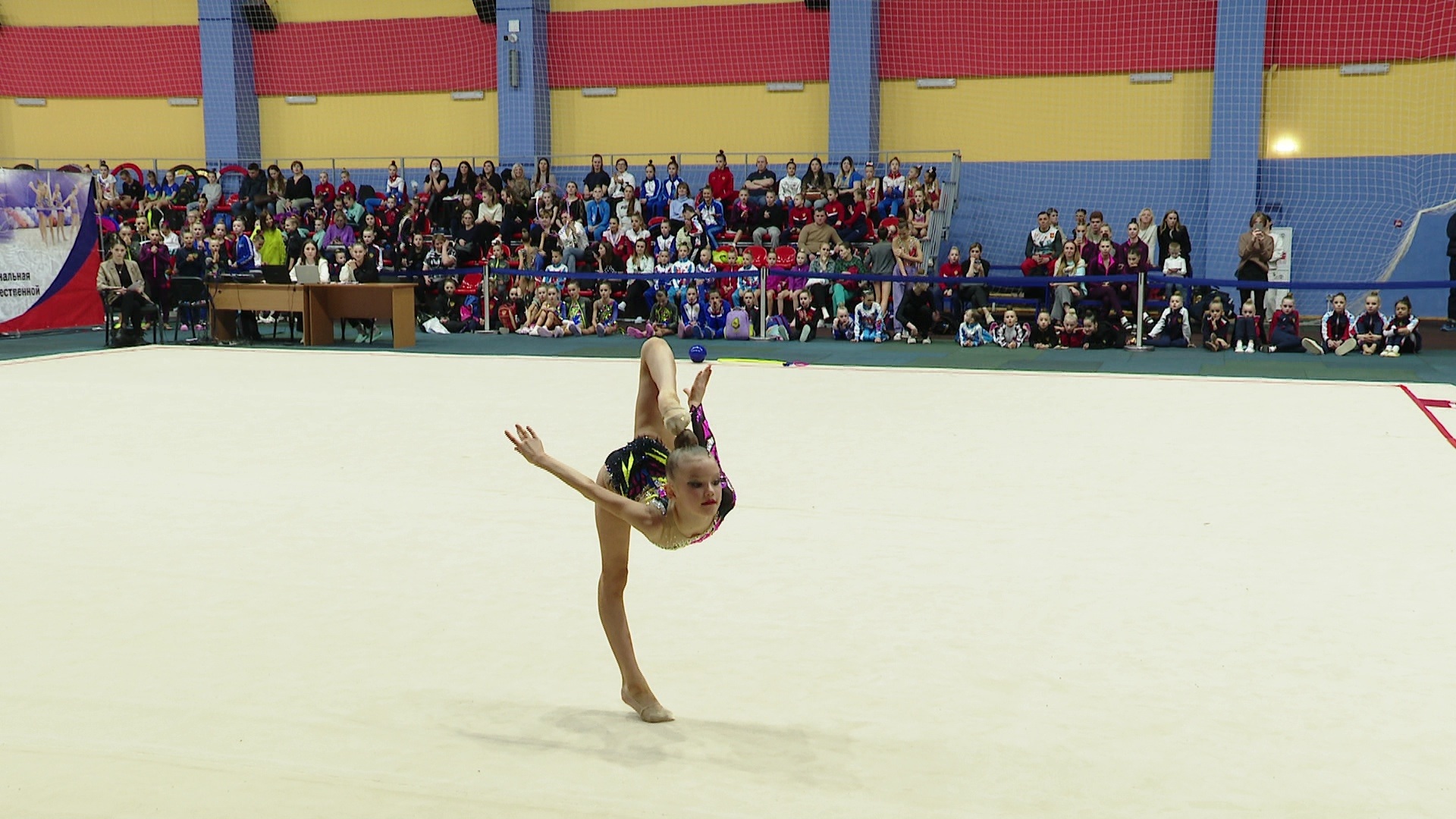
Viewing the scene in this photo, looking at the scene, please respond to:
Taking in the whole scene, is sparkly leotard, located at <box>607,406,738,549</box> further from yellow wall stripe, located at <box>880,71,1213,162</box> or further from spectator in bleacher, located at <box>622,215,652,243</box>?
yellow wall stripe, located at <box>880,71,1213,162</box>

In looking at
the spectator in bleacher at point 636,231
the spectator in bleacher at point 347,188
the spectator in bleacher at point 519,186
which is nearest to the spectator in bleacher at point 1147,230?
the spectator in bleacher at point 636,231

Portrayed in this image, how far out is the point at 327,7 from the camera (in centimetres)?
2688

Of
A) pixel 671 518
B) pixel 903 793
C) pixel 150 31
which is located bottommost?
pixel 903 793

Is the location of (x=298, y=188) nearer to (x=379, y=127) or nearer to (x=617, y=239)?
(x=379, y=127)

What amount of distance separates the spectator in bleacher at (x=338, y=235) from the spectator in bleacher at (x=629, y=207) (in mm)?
4599

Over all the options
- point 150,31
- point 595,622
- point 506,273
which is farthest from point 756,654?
point 150,31

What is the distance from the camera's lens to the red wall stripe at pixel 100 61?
27.5 meters

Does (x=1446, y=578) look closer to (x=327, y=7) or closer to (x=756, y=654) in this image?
(x=756, y=654)

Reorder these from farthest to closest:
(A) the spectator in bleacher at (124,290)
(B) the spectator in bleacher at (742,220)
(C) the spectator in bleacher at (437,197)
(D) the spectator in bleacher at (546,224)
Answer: (C) the spectator in bleacher at (437,197) → (B) the spectator in bleacher at (742,220) → (D) the spectator in bleacher at (546,224) → (A) the spectator in bleacher at (124,290)

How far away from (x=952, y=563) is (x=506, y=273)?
15522 millimetres

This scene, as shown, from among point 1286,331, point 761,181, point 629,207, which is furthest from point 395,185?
point 1286,331

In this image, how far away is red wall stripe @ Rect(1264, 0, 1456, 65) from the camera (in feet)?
68.7

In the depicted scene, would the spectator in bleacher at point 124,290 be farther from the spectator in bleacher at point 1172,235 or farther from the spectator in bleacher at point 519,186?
the spectator in bleacher at point 1172,235

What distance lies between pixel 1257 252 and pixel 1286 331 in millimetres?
1700
